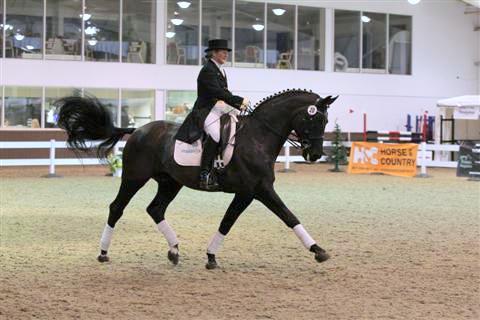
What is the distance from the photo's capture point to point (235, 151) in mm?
7449

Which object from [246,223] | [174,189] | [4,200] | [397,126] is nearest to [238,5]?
[397,126]

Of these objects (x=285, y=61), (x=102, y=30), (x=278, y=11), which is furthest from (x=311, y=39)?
(x=102, y=30)

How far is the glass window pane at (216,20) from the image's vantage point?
2967 centimetres

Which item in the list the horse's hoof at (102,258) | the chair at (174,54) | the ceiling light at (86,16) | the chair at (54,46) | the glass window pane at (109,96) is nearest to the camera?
the horse's hoof at (102,258)

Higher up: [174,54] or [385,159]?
[174,54]

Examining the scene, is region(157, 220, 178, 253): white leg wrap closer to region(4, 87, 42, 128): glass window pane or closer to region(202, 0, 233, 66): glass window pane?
region(4, 87, 42, 128): glass window pane

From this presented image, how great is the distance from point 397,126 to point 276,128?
25445 mm

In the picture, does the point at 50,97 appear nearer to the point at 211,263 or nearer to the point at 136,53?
the point at 136,53

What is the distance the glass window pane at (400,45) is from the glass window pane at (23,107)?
1620 cm

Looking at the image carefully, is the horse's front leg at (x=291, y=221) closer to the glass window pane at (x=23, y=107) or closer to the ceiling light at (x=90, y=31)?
the glass window pane at (x=23, y=107)

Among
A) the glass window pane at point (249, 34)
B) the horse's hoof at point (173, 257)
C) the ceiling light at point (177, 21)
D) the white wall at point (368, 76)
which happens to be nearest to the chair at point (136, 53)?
the white wall at point (368, 76)

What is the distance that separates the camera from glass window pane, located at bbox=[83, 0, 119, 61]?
90.6 ft

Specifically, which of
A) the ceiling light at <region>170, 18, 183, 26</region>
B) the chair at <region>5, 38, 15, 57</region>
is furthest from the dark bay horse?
the ceiling light at <region>170, 18, 183, 26</region>

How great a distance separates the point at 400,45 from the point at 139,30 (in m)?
12.5
